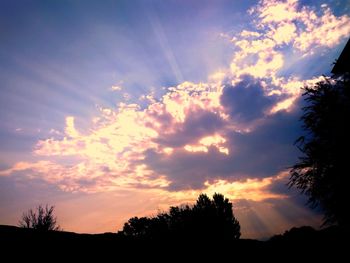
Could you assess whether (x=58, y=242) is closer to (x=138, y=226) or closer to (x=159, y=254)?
(x=159, y=254)

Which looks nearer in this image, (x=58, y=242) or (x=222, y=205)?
(x=58, y=242)

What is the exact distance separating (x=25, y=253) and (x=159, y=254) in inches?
102

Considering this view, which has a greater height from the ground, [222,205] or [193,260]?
[222,205]

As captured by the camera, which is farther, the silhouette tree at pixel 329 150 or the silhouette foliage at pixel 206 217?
the silhouette foliage at pixel 206 217

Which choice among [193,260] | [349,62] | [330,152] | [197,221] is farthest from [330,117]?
[197,221]

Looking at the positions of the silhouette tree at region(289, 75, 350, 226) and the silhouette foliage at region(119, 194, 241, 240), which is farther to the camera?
the silhouette foliage at region(119, 194, 241, 240)

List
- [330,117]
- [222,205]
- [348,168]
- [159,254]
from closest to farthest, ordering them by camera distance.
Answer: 1. [159,254]
2. [348,168]
3. [330,117]
4. [222,205]

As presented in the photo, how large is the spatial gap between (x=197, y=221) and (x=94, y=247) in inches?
1696

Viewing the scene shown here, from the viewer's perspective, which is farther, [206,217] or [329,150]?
[206,217]

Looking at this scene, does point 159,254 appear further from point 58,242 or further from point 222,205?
point 222,205

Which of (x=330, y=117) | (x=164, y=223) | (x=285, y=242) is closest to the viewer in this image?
(x=285, y=242)

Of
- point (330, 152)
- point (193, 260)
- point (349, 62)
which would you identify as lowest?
point (193, 260)

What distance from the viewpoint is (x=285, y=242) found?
7996 millimetres

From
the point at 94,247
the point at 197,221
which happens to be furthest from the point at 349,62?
the point at 197,221
